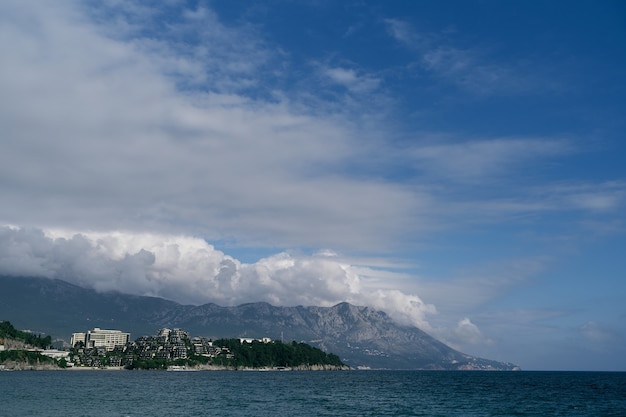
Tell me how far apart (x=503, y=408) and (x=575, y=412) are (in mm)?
10629

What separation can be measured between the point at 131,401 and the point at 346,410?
3676 centimetres

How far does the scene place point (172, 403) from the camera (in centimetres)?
9088

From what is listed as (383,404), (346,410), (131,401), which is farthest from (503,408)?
(131,401)

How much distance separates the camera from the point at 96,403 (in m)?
87.4

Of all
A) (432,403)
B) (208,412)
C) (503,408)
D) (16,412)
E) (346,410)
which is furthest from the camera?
(432,403)

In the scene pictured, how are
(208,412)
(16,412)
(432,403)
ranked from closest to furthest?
(16,412), (208,412), (432,403)

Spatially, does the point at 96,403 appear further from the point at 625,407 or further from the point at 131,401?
the point at 625,407

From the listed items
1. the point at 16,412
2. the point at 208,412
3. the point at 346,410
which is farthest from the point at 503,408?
the point at 16,412

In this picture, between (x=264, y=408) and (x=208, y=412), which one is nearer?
(x=208, y=412)

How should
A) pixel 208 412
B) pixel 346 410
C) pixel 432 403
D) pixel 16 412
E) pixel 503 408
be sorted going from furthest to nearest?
1. pixel 432 403
2. pixel 503 408
3. pixel 346 410
4. pixel 208 412
5. pixel 16 412

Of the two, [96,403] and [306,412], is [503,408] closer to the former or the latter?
[306,412]

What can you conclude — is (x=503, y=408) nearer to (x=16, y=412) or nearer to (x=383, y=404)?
(x=383, y=404)

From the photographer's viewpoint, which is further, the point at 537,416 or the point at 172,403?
the point at 172,403

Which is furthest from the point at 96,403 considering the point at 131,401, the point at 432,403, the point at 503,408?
the point at 503,408
